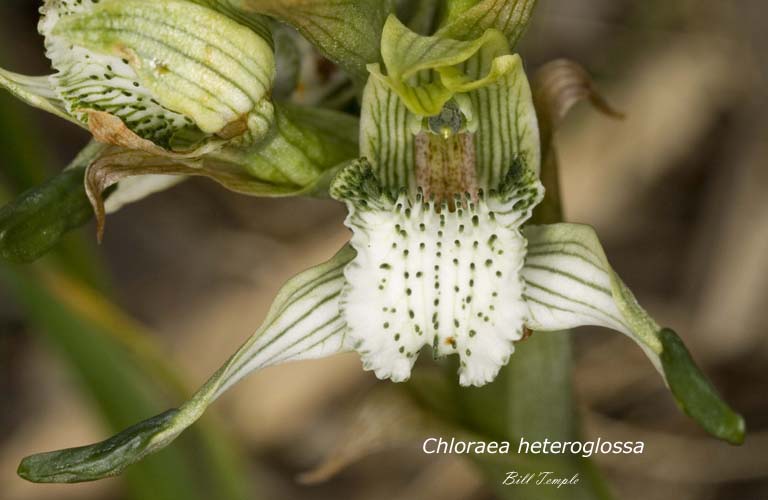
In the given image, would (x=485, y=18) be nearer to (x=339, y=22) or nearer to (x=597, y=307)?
(x=339, y=22)

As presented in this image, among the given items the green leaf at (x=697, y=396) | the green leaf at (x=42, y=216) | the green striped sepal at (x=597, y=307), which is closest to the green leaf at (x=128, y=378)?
the green leaf at (x=42, y=216)

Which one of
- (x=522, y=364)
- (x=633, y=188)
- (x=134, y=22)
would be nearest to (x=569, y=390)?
(x=522, y=364)

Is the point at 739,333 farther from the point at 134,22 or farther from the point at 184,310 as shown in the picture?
the point at 134,22

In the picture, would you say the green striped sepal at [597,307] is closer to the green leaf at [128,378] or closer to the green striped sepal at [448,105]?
the green striped sepal at [448,105]

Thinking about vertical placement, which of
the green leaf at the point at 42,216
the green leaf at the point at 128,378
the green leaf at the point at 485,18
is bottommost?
the green leaf at the point at 128,378

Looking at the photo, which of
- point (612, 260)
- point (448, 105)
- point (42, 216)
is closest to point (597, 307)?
point (448, 105)

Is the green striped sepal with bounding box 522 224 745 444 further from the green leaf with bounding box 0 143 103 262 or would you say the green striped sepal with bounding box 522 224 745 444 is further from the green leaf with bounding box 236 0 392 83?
the green leaf with bounding box 0 143 103 262
